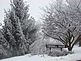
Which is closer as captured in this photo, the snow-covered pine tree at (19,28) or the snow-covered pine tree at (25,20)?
the snow-covered pine tree at (19,28)

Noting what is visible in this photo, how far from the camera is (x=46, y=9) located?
46.2ft

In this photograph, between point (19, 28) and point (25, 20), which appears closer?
point (19, 28)

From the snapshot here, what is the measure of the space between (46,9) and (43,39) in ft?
9.68

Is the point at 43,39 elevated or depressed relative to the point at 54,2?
depressed

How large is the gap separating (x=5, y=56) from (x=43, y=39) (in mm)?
6966

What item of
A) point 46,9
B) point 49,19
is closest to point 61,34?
point 49,19

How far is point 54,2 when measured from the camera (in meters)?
14.2

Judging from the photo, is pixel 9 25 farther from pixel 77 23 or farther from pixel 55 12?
pixel 77 23

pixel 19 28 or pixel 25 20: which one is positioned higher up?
pixel 25 20

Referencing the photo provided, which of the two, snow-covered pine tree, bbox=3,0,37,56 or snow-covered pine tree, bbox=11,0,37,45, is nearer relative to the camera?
snow-covered pine tree, bbox=3,0,37,56

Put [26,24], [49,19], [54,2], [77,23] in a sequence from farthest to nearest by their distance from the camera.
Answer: [26,24] → [54,2] → [49,19] → [77,23]

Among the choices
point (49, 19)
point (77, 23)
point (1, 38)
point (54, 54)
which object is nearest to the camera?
point (77, 23)

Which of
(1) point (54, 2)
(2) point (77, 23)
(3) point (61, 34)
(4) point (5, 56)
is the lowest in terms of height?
(4) point (5, 56)

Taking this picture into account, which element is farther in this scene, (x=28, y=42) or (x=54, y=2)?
(x=28, y=42)
